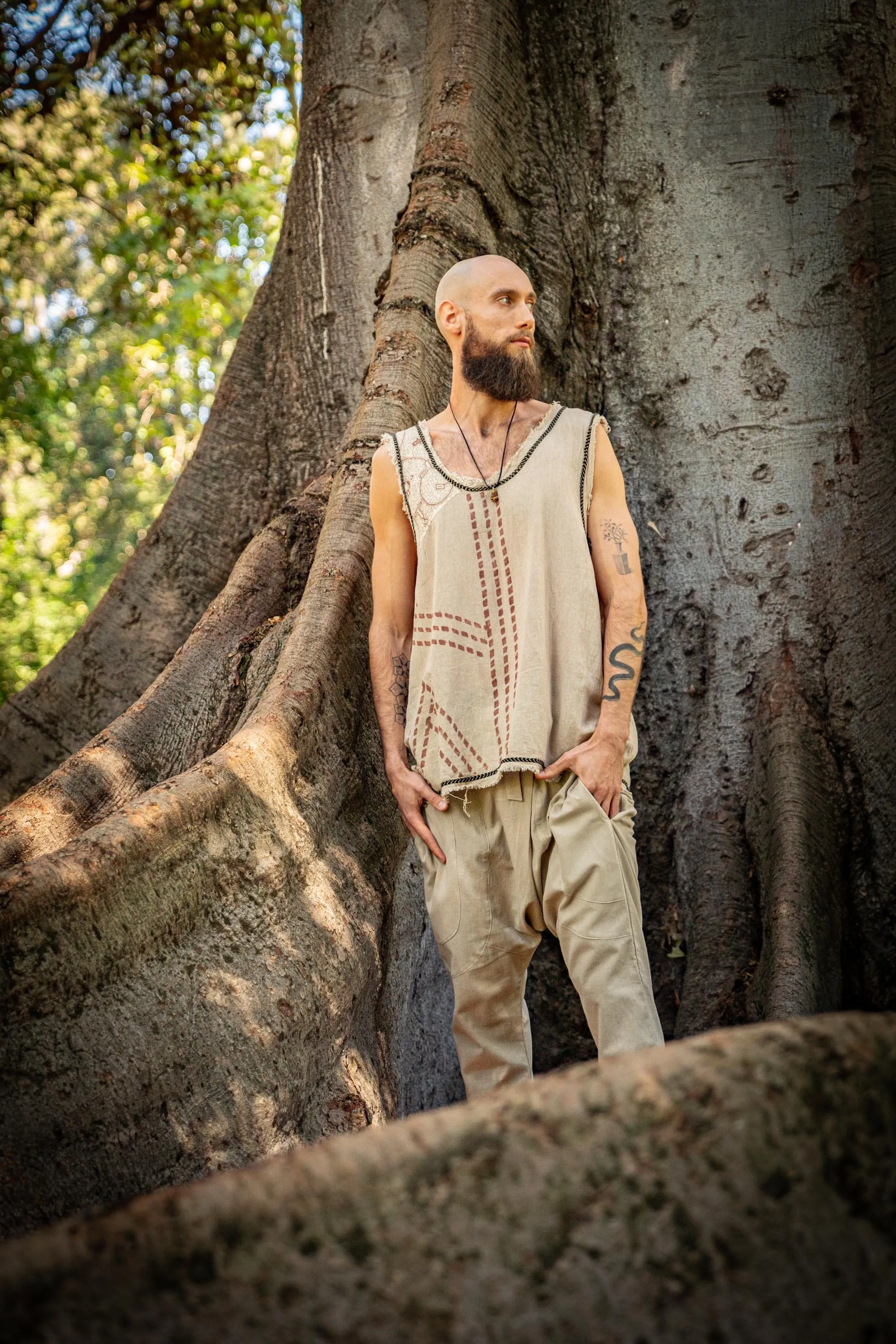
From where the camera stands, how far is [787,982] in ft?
10.2

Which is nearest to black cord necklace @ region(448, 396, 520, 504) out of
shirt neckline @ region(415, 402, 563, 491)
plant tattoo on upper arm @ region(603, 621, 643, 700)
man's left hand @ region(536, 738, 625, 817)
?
shirt neckline @ region(415, 402, 563, 491)

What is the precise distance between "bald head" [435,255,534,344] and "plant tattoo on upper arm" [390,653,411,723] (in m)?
0.84

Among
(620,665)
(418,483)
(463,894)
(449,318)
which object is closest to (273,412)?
(449,318)

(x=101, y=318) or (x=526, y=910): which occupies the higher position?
(x=101, y=318)

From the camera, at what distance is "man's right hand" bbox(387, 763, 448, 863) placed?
2896 mm

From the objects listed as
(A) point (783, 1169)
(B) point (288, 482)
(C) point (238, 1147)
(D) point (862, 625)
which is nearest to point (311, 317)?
(B) point (288, 482)

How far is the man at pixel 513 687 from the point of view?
2.71 meters

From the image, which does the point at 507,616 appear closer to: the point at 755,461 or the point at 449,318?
the point at 449,318

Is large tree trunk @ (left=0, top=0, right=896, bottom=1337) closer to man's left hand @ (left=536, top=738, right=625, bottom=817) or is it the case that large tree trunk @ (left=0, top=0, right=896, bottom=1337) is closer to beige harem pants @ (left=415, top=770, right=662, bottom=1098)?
beige harem pants @ (left=415, top=770, right=662, bottom=1098)

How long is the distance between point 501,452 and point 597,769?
0.82m

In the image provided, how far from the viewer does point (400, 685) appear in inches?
124

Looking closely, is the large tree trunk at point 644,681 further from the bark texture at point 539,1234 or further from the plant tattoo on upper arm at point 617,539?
the bark texture at point 539,1234

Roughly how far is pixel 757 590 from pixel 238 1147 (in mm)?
2261

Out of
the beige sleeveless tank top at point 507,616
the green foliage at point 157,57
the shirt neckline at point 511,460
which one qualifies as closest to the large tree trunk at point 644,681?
the beige sleeveless tank top at point 507,616
